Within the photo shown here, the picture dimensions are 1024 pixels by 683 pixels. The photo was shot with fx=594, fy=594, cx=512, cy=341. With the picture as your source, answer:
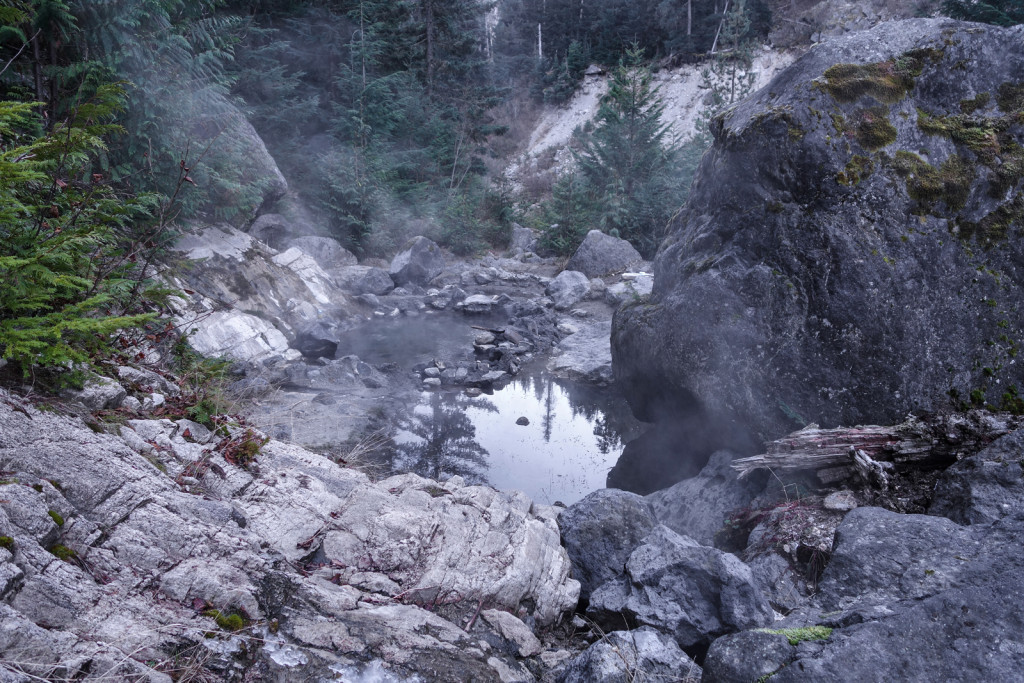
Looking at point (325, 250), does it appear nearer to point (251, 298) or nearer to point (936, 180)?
point (251, 298)

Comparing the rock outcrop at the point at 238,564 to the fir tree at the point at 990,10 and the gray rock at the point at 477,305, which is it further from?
the fir tree at the point at 990,10

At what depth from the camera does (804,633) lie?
2607mm

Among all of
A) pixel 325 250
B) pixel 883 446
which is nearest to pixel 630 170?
pixel 325 250

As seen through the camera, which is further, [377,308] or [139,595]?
[377,308]

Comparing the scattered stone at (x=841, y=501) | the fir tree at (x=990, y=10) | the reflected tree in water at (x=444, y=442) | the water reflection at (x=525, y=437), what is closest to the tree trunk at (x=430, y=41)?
the fir tree at (x=990, y=10)

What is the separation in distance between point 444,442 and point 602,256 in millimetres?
11421

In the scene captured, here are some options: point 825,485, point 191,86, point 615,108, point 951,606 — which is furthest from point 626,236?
point 951,606

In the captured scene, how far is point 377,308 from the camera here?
47.4 feet

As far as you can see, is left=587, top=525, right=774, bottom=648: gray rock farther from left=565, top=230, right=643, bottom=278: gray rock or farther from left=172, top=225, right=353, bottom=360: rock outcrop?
left=565, top=230, right=643, bottom=278: gray rock

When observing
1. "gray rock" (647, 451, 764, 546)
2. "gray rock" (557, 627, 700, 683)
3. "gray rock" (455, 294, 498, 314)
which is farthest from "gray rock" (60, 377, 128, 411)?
"gray rock" (455, 294, 498, 314)

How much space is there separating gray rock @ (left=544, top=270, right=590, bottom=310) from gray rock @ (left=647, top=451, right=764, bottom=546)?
877 cm

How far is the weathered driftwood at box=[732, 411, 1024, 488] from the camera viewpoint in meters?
4.38

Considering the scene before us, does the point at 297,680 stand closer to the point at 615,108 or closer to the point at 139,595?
the point at 139,595

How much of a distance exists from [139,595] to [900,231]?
6607 mm
